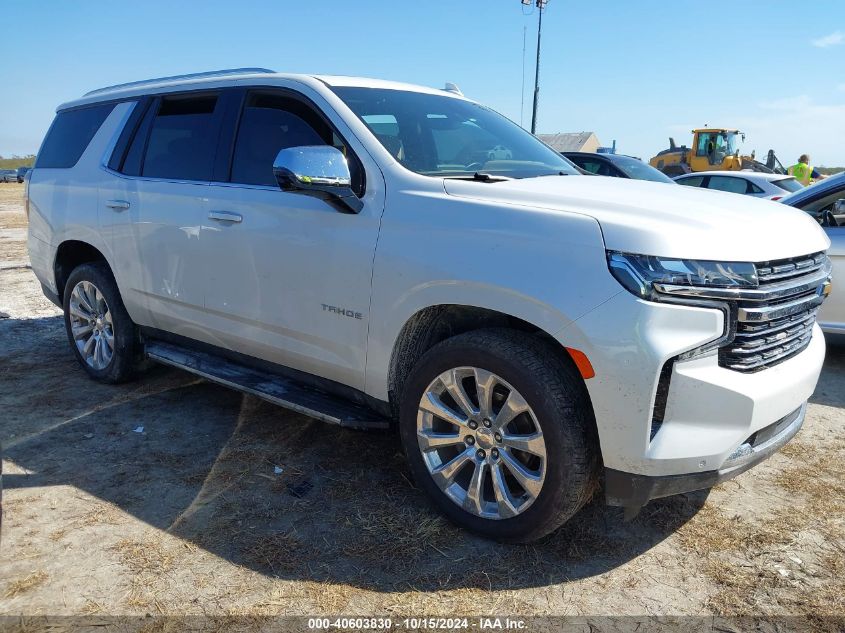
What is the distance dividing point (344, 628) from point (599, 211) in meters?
1.81

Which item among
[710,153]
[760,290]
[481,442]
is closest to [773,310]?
[760,290]

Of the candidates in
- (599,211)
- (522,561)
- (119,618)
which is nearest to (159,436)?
(119,618)

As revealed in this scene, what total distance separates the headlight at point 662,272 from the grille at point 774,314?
4.5 inches

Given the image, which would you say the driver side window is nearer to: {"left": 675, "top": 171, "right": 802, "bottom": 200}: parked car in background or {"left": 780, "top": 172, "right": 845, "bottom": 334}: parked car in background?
{"left": 780, "top": 172, "right": 845, "bottom": 334}: parked car in background

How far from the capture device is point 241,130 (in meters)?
3.80

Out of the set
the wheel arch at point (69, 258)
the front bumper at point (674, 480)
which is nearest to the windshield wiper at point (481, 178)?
the front bumper at point (674, 480)

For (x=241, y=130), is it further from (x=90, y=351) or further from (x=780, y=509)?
(x=780, y=509)

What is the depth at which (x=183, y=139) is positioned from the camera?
415cm

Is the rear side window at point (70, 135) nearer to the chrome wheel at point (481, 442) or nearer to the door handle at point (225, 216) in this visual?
the door handle at point (225, 216)

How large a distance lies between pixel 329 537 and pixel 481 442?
0.79 m

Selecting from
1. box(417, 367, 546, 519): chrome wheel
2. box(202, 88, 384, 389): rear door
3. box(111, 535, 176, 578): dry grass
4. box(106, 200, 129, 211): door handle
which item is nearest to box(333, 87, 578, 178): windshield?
box(202, 88, 384, 389): rear door

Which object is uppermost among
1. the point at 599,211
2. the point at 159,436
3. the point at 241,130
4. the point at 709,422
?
the point at 241,130

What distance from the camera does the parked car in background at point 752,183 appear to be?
1030 cm

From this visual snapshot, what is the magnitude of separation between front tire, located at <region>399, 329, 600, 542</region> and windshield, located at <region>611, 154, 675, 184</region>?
7.82 meters
